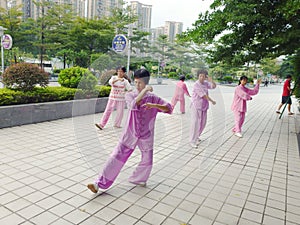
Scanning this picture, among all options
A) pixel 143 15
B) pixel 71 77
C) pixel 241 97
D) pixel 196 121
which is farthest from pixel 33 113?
pixel 241 97

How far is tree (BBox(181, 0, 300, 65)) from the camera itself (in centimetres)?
A: 539

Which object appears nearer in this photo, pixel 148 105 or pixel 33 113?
pixel 148 105

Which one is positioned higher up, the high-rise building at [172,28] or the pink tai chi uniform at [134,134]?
the high-rise building at [172,28]

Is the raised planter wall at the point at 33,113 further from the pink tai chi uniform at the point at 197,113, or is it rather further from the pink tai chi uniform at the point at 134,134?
the pink tai chi uniform at the point at 134,134

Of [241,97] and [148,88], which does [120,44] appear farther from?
[241,97]

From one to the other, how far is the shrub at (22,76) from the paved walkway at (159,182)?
1.36 m

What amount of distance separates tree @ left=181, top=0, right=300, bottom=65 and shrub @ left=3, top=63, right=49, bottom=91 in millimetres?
3891

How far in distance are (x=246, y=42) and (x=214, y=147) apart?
3.14 metres

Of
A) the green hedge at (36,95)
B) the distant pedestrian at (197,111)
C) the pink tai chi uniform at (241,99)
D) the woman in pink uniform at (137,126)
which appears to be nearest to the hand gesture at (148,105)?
the woman in pink uniform at (137,126)

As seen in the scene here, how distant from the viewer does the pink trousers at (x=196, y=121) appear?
4715mm

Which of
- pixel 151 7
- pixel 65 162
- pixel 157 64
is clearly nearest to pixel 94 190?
pixel 65 162

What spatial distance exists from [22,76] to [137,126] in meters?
4.71

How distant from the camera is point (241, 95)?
6008 millimetres

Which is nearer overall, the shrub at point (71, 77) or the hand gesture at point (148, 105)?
the hand gesture at point (148, 105)
